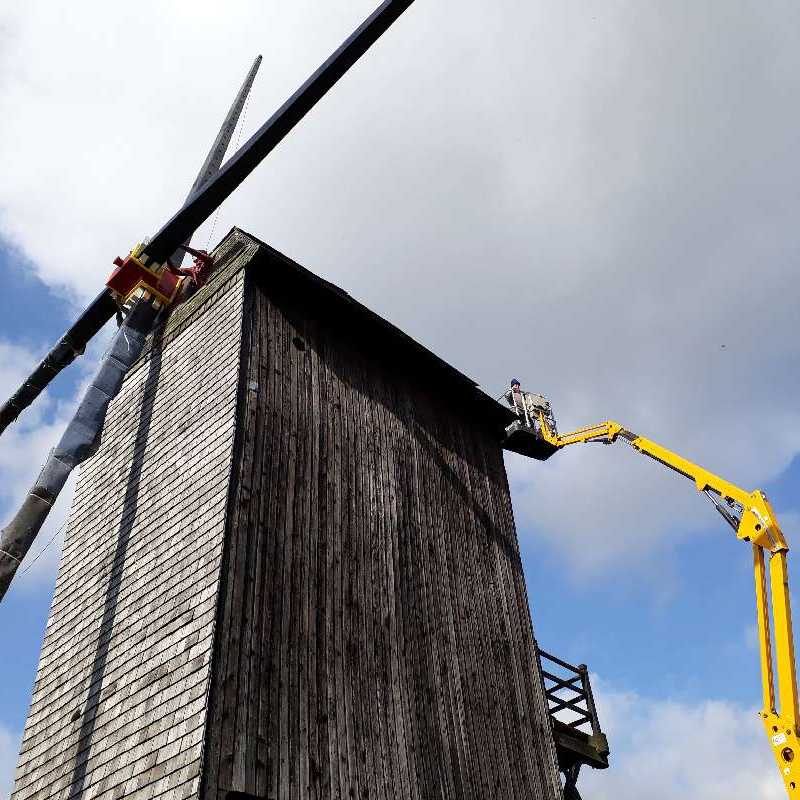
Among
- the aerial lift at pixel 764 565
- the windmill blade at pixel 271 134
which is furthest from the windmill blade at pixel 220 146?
the aerial lift at pixel 764 565

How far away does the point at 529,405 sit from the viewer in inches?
747

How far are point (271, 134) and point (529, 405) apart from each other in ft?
29.4

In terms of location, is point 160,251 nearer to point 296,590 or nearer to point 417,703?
point 296,590

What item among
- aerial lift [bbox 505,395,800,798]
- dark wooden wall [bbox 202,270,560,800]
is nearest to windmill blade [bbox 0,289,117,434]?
dark wooden wall [bbox 202,270,560,800]

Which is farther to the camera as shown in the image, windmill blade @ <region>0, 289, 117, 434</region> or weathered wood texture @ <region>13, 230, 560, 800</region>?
windmill blade @ <region>0, 289, 117, 434</region>

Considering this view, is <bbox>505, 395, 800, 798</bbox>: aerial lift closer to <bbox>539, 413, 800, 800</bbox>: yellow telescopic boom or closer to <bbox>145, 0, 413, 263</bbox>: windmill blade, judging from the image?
<bbox>539, 413, 800, 800</bbox>: yellow telescopic boom

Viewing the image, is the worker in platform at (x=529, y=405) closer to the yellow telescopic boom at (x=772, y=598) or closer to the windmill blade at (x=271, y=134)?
the yellow telescopic boom at (x=772, y=598)

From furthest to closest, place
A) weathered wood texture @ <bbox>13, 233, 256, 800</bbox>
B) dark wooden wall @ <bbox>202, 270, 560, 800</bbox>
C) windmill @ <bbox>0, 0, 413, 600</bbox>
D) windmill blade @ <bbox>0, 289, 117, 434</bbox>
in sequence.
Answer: windmill blade @ <bbox>0, 289, 117, 434</bbox> → windmill @ <bbox>0, 0, 413, 600</bbox> → dark wooden wall @ <bbox>202, 270, 560, 800</bbox> → weathered wood texture @ <bbox>13, 233, 256, 800</bbox>

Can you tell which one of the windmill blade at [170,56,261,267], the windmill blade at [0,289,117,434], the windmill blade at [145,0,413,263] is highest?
the windmill blade at [170,56,261,267]

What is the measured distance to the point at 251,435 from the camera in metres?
10.3

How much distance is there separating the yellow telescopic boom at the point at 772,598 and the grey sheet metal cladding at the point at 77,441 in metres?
10.7

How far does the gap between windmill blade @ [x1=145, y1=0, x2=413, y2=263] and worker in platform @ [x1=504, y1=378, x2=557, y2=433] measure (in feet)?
27.8

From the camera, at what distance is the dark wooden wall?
852cm

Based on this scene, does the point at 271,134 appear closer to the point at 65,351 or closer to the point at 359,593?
the point at 65,351
